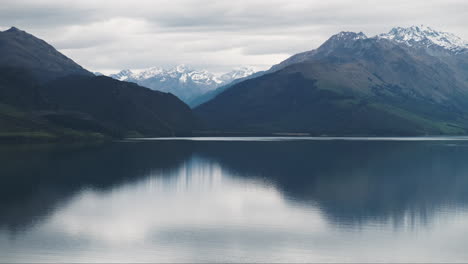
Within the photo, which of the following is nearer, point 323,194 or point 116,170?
point 323,194

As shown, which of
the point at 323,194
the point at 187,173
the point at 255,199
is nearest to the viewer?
the point at 255,199

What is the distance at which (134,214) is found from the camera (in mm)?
91125

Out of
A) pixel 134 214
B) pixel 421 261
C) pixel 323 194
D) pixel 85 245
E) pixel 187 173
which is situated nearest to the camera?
pixel 421 261

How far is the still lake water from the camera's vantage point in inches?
2623

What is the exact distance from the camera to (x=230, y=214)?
301 ft

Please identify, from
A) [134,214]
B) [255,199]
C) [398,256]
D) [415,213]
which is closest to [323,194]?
[255,199]

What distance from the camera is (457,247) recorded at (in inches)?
2758

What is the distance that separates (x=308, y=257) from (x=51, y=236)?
102 feet

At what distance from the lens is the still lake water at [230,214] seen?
219 feet

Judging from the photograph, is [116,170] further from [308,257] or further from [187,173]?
[308,257]

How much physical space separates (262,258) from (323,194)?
5541 centimetres

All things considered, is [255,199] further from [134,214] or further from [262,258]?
[262,258]

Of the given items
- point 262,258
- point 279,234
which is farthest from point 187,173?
point 262,258

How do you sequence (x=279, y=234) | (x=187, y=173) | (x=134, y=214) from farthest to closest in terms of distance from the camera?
1. (x=187, y=173)
2. (x=134, y=214)
3. (x=279, y=234)
